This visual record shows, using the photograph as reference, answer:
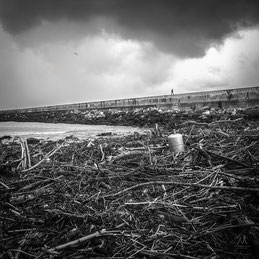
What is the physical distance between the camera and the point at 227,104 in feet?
48.9

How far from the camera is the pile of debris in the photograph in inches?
62.6

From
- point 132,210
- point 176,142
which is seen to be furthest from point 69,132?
point 132,210

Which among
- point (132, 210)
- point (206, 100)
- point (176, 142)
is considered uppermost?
point (206, 100)

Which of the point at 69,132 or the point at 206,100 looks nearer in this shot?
the point at 69,132

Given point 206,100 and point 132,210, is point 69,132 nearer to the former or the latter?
point 132,210

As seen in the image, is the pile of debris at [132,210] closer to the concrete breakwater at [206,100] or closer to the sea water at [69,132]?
the sea water at [69,132]

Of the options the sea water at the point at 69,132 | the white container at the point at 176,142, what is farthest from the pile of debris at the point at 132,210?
the sea water at the point at 69,132

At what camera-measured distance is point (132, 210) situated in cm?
212

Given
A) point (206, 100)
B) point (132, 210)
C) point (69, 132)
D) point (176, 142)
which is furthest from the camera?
point (206, 100)

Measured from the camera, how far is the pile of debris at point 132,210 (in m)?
1.59

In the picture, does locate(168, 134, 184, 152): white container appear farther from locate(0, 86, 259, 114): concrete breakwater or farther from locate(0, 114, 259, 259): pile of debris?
locate(0, 86, 259, 114): concrete breakwater

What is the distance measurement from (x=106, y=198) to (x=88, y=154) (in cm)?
196

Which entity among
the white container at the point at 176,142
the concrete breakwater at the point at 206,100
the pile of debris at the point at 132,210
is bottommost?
the pile of debris at the point at 132,210

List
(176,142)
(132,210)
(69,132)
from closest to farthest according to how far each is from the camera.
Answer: (132,210)
(176,142)
(69,132)
